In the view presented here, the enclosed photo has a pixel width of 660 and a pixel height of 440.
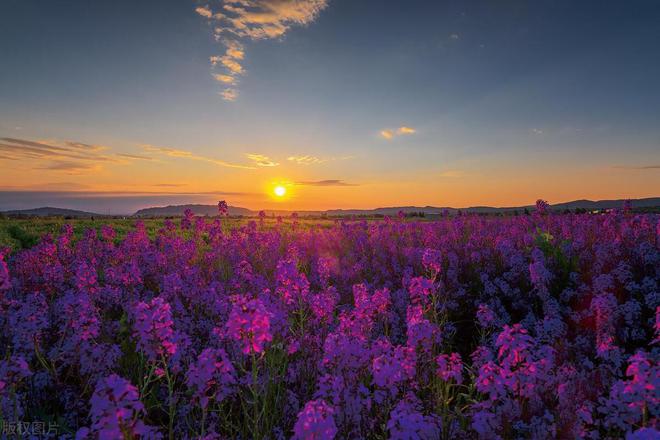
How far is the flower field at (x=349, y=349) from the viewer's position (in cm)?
250

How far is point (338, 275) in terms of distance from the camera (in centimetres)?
788

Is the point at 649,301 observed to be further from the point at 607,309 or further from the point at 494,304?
the point at 494,304

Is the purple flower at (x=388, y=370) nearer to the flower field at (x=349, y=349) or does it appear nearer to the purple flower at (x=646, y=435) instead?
the flower field at (x=349, y=349)

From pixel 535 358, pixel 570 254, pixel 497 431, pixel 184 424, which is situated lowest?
pixel 184 424

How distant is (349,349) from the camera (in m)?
3.00

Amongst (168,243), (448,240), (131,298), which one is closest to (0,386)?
(131,298)

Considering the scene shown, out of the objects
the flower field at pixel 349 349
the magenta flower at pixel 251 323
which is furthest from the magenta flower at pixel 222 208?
the magenta flower at pixel 251 323

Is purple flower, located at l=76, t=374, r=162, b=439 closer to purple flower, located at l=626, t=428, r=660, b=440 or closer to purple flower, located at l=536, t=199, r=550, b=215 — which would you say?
purple flower, located at l=626, t=428, r=660, b=440

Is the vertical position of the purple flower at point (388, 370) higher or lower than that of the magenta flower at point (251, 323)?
lower

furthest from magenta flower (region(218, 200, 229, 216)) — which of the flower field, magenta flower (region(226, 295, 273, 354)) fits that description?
magenta flower (region(226, 295, 273, 354))

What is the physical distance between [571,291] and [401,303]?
2.46m

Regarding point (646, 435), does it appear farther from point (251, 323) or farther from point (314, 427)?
point (251, 323)

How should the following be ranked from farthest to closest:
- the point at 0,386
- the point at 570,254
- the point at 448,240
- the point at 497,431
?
the point at 448,240 < the point at 570,254 < the point at 497,431 < the point at 0,386

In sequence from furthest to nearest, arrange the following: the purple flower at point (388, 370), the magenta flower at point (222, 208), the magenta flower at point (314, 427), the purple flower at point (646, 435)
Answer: the magenta flower at point (222, 208)
the purple flower at point (388, 370)
the magenta flower at point (314, 427)
the purple flower at point (646, 435)
